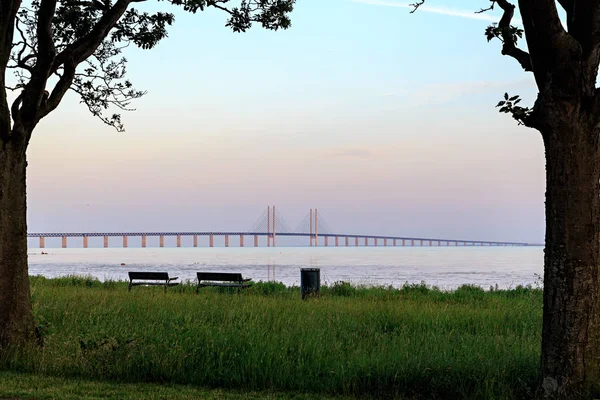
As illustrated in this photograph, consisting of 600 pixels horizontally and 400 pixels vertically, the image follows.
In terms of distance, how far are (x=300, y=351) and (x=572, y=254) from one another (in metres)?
3.36

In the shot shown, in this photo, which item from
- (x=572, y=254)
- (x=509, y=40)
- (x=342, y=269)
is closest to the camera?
(x=572, y=254)

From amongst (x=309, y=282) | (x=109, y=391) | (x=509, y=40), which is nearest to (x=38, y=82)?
(x=109, y=391)

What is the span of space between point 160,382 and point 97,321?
3.48 meters

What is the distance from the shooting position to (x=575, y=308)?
6.99m

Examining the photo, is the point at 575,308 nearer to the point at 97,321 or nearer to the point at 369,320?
the point at 369,320

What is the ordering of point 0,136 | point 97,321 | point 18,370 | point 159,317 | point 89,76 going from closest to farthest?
point 18,370 → point 0,136 → point 97,321 → point 159,317 → point 89,76

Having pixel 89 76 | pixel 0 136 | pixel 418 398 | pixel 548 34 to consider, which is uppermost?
pixel 89 76

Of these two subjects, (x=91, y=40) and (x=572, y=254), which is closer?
(x=572, y=254)

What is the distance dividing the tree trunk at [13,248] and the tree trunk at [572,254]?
22.2ft

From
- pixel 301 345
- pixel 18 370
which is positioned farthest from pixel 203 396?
pixel 18 370

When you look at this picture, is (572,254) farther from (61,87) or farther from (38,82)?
(61,87)

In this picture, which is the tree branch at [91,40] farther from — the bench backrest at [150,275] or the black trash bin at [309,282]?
the bench backrest at [150,275]

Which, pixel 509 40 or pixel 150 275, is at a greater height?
pixel 509 40

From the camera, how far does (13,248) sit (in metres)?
9.56
